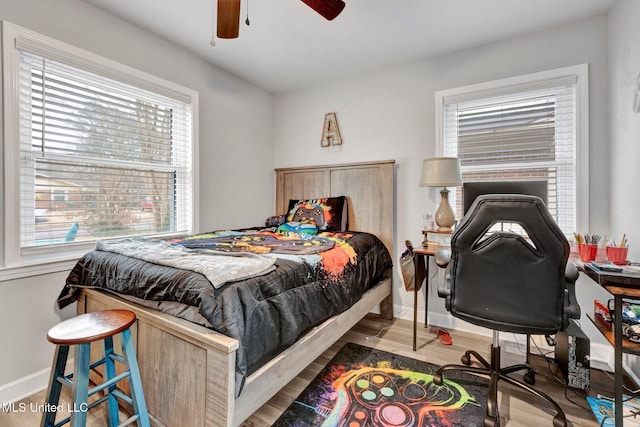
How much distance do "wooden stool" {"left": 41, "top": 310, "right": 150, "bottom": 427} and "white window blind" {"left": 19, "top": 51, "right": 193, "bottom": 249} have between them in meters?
1.05

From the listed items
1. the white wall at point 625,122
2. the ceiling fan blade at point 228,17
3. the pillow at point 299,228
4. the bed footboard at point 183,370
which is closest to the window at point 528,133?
the white wall at point 625,122

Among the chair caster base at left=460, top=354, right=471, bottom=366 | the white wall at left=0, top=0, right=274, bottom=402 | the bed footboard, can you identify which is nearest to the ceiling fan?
the white wall at left=0, top=0, right=274, bottom=402

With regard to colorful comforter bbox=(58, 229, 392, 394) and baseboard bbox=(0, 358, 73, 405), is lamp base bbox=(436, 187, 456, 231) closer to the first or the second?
colorful comforter bbox=(58, 229, 392, 394)

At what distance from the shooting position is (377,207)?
304 cm

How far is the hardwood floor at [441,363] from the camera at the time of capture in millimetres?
1568

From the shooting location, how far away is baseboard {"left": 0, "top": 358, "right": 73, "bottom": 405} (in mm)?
1737

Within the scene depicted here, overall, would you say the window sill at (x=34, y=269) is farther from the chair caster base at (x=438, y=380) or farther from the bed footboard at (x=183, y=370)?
the chair caster base at (x=438, y=380)

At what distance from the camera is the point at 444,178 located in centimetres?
242

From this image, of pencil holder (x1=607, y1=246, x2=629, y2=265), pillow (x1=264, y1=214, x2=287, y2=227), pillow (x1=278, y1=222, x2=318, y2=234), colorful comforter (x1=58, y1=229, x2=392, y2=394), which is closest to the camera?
colorful comforter (x1=58, y1=229, x2=392, y2=394)

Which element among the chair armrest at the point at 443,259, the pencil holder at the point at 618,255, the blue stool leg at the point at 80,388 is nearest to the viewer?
the blue stool leg at the point at 80,388

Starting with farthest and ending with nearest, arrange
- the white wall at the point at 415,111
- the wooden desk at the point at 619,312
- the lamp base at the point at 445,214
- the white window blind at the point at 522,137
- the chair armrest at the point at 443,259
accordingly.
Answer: the lamp base at the point at 445,214 < the white window blind at the point at 522,137 < the white wall at the point at 415,111 < the chair armrest at the point at 443,259 < the wooden desk at the point at 619,312

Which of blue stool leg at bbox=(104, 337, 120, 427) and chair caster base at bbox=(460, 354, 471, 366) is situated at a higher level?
blue stool leg at bbox=(104, 337, 120, 427)

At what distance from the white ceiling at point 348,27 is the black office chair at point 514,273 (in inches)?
64.9

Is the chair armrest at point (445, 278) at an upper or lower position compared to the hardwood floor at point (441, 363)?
upper
